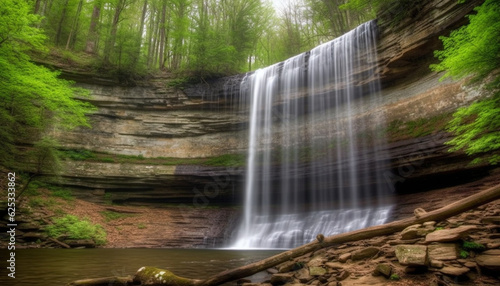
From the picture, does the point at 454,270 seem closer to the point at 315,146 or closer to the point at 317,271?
the point at 317,271

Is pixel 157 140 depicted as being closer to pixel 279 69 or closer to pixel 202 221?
pixel 202 221

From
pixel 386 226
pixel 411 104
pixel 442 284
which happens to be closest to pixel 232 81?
pixel 411 104

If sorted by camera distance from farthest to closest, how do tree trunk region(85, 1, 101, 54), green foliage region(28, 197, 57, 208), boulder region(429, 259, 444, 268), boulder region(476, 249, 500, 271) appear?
tree trunk region(85, 1, 101, 54) → green foliage region(28, 197, 57, 208) → boulder region(429, 259, 444, 268) → boulder region(476, 249, 500, 271)

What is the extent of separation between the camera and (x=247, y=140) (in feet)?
63.2

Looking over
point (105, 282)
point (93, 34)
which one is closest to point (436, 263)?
point (105, 282)

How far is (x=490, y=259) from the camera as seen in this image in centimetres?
317

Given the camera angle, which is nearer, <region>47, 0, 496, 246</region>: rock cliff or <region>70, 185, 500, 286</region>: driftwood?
<region>70, 185, 500, 286</region>: driftwood

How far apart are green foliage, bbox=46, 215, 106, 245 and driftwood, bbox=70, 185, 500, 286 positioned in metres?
11.0

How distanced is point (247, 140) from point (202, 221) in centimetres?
652

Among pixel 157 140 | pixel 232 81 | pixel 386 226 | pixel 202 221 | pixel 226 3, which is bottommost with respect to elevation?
pixel 202 221

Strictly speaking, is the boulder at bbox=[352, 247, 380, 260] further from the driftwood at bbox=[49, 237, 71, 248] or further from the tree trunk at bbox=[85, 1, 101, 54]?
the tree trunk at bbox=[85, 1, 101, 54]

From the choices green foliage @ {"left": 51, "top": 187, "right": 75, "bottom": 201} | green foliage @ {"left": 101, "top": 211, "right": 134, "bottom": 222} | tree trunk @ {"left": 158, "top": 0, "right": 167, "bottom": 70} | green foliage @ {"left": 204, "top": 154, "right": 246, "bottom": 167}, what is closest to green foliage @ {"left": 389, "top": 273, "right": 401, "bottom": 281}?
green foliage @ {"left": 204, "top": 154, "right": 246, "bottom": 167}

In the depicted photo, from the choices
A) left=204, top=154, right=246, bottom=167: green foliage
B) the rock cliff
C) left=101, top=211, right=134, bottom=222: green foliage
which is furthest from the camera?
left=204, top=154, right=246, bottom=167: green foliage

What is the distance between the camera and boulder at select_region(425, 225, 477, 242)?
3762 millimetres
